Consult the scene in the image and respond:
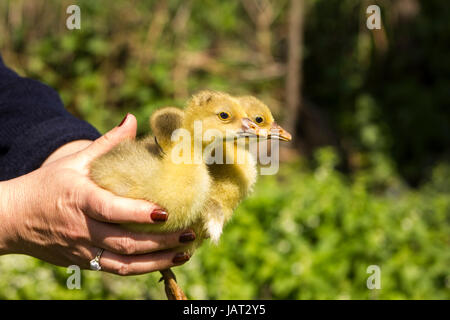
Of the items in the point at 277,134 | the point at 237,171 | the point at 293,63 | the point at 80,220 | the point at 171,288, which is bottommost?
the point at 171,288

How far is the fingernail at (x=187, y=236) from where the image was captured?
1.50 m

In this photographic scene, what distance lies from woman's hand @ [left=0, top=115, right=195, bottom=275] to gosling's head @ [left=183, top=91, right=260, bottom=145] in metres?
0.25

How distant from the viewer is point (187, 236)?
1.51 metres

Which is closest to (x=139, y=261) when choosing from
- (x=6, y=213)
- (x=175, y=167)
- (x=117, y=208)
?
(x=117, y=208)

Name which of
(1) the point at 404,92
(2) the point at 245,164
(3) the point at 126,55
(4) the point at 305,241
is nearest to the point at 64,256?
(2) the point at 245,164

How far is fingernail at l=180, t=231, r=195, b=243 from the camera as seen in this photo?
150 centimetres

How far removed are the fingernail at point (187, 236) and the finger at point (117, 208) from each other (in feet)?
0.29

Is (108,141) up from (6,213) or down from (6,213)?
up

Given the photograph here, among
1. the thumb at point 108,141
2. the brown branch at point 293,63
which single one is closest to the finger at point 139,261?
the thumb at point 108,141

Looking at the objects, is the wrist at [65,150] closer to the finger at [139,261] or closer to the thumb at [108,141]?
the thumb at [108,141]

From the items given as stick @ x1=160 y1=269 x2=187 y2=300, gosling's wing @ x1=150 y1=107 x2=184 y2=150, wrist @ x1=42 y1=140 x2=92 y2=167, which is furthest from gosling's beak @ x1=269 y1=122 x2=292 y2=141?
wrist @ x1=42 y1=140 x2=92 y2=167

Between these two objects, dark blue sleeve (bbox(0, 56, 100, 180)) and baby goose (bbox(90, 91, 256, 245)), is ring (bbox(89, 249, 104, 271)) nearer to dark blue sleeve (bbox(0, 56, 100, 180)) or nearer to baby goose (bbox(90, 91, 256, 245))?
baby goose (bbox(90, 91, 256, 245))

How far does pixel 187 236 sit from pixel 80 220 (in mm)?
338

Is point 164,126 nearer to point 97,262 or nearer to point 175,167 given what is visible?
point 175,167
